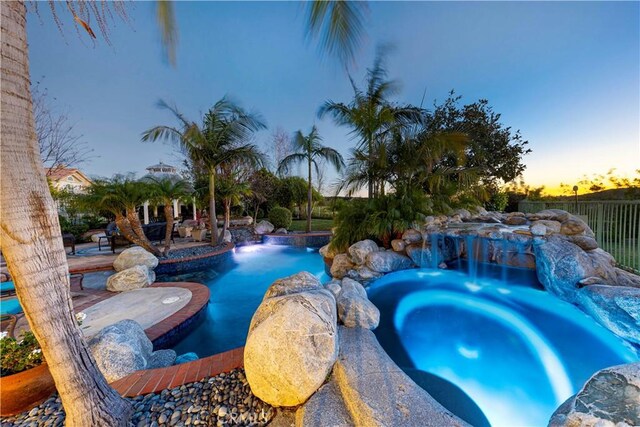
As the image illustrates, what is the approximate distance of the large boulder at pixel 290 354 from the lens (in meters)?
1.86

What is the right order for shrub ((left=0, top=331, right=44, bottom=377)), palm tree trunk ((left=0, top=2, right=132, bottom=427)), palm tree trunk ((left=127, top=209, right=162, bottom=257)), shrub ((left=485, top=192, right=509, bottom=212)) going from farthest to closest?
shrub ((left=485, top=192, right=509, bottom=212))
palm tree trunk ((left=127, top=209, right=162, bottom=257))
shrub ((left=0, top=331, right=44, bottom=377))
palm tree trunk ((left=0, top=2, right=132, bottom=427))

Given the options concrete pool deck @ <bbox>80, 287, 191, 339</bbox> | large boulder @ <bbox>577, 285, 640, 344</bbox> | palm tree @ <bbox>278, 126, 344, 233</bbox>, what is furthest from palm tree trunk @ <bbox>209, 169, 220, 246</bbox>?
large boulder @ <bbox>577, 285, 640, 344</bbox>

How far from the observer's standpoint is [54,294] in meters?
1.32

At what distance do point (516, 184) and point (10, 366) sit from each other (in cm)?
1827

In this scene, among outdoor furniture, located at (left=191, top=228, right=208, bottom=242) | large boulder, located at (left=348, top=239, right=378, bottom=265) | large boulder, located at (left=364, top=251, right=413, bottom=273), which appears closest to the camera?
large boulder, located at (left=364, top=251, right=413, bottom=273)

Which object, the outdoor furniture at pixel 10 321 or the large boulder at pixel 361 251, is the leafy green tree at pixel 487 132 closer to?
the large boulder at pixel 361 251

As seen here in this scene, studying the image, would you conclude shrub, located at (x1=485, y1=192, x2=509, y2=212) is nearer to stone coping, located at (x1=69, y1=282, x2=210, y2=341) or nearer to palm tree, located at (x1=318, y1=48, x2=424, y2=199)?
palm tree, located at (x1=318, y1=48, x2=424, y2=199)

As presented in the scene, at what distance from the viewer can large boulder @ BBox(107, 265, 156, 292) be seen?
4.88 metres

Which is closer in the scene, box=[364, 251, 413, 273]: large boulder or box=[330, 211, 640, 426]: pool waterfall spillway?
box=[330, 211, 640, 426]: pool waterfall spillway

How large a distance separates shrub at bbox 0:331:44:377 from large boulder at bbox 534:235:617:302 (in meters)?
7.38

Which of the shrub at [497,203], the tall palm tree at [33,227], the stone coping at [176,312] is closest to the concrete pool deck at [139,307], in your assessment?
the stone coping at [176,312]

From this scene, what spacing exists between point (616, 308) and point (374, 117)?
270 inches

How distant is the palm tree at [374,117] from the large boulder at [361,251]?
8.68 feet

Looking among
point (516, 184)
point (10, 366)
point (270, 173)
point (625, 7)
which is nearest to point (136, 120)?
point (270, 173)
